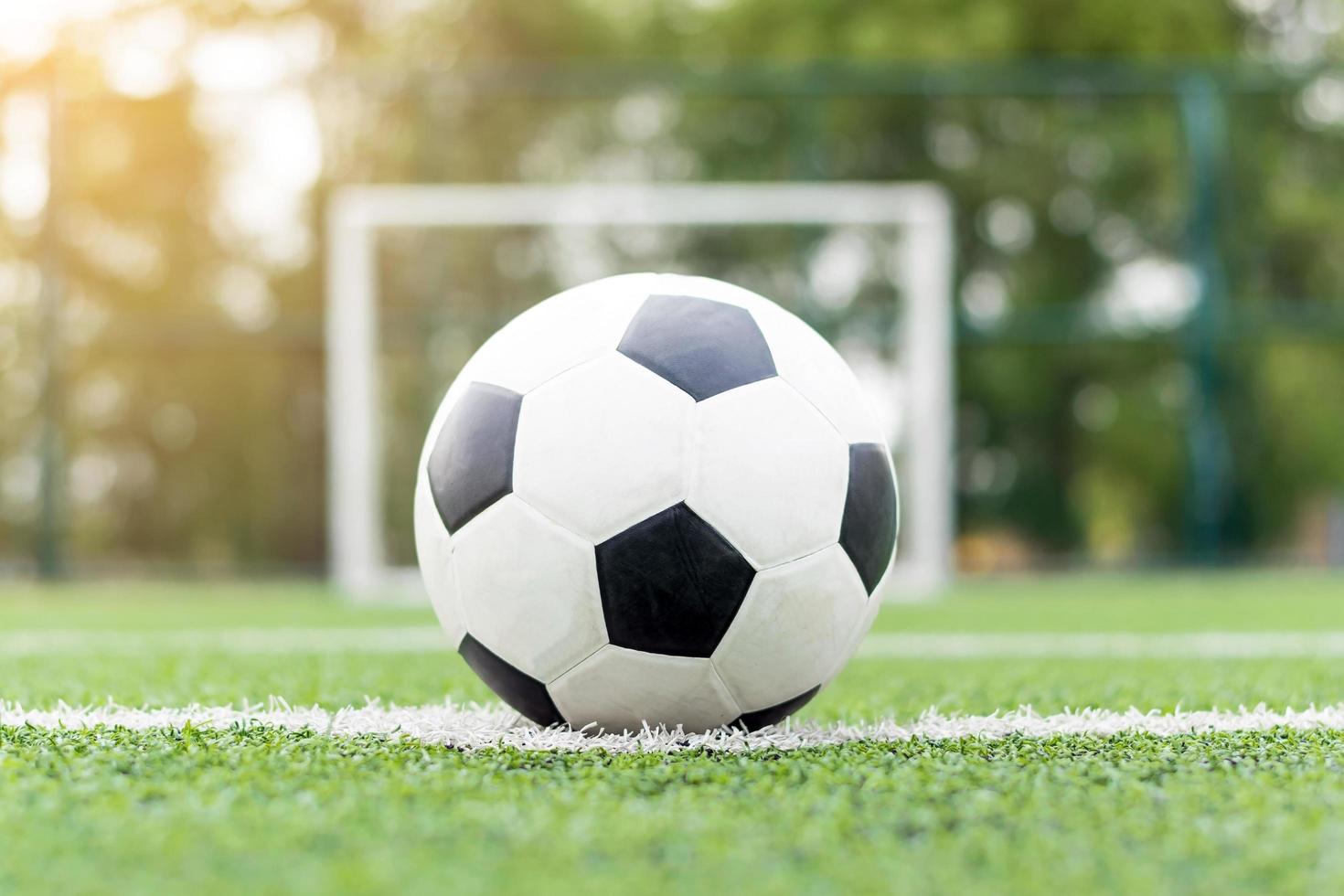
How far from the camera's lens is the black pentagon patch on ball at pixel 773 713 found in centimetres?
204

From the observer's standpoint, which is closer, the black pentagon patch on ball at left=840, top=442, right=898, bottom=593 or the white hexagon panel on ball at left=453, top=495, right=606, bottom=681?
the white hexagon panel on ball at left=453, top=495, right=606, bottom=681

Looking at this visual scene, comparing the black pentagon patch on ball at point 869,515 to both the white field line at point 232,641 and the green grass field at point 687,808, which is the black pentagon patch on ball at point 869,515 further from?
the white field line at point 232,641

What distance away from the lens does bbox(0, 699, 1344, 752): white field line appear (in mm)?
1994

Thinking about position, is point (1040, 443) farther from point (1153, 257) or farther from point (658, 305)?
point (658, 305)

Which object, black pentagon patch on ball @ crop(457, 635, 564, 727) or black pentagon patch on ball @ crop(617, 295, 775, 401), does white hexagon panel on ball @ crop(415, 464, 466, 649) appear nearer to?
black pentagon patch on ball @ crop(457, 635, 564, 727)

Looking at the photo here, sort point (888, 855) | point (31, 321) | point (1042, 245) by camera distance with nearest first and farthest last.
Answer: point (888, 855), point (31, 321), point (1042, 245)

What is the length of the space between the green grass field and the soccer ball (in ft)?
0.45

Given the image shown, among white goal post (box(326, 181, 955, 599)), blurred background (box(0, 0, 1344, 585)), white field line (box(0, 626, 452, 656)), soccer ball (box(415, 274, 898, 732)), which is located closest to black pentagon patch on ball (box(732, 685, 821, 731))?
soccer ball (box(415, 274, 898, 732))

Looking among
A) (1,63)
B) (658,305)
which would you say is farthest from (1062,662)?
(1,63)

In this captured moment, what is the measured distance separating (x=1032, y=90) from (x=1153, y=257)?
10.3 feet

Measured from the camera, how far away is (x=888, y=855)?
52.5 inches

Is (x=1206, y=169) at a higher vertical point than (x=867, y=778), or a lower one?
A: higher

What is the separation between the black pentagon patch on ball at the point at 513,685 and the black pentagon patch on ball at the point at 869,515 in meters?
0.50

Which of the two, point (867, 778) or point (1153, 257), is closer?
point (867, 778)
